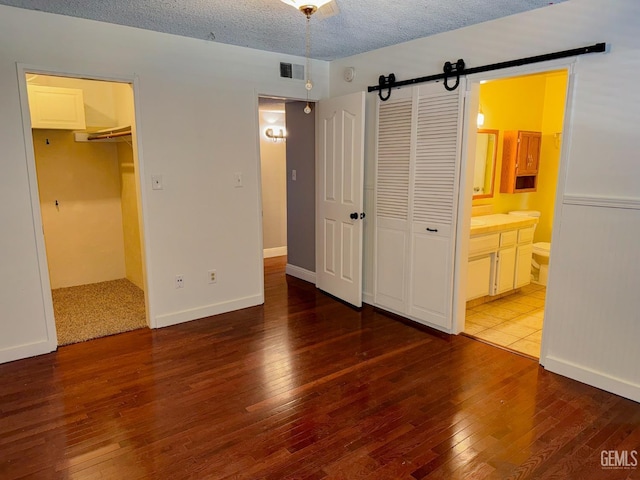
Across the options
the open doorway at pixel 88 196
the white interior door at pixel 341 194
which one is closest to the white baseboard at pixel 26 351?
the open doorway at pixel 88 196

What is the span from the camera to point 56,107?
4.20 metres

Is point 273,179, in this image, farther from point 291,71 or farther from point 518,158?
point 518,158

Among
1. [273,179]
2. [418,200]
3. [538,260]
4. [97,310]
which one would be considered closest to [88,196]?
[97,310]

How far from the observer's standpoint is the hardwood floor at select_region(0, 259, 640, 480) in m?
2.04

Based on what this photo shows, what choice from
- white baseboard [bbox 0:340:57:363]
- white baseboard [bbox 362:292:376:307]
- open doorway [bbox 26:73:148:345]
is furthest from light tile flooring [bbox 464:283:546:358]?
white baseboard [bbox 0:340:57:363]

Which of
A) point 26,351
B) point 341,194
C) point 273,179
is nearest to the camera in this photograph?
point 26,351

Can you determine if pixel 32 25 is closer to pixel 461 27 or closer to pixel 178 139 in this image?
pixel 178 139

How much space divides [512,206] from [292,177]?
2.81 m

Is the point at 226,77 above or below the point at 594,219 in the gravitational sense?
above

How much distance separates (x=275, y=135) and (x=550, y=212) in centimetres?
395

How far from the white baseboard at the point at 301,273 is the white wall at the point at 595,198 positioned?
2788 mm

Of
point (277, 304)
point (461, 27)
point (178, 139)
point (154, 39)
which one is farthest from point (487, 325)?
point (154, 39)

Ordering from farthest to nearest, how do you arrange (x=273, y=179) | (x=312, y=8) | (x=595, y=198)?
1. (x=273, y=179)
2. (x=595, y=198)
3. (x=312, y=8)

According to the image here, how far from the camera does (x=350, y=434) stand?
7.46 feet
